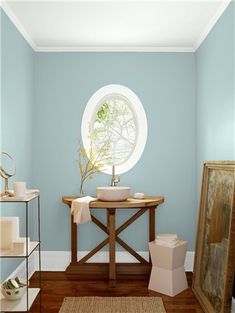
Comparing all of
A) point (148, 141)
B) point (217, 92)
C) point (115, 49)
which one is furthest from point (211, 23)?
point (148, 141)

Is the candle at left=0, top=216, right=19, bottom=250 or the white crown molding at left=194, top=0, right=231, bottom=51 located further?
the white crown molding at left=194, top=0, right=231, bottom=51

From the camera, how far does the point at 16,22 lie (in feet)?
12.1

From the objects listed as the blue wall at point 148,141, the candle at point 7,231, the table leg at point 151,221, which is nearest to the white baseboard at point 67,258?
the blue wall at point 148,141

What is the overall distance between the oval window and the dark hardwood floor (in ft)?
4.19

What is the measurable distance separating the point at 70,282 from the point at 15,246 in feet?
4.39

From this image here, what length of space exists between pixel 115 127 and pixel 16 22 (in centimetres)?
168

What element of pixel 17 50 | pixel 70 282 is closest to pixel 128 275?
pixel 70 282

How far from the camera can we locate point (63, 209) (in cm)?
448

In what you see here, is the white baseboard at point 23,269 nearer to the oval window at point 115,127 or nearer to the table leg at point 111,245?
the table leg at point 111,245

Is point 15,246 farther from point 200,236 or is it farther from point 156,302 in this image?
point 200,236

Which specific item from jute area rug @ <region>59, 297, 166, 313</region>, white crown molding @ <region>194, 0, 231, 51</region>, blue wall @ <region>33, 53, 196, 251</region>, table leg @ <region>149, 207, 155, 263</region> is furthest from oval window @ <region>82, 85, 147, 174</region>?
jute area rug @ <region>59, 297, 166, 313</region>

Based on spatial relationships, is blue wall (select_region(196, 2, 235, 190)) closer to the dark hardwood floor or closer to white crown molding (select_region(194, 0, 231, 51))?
white crown molding (select_region(194, 0, 231, 51))

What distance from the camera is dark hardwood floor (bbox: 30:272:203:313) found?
331cm

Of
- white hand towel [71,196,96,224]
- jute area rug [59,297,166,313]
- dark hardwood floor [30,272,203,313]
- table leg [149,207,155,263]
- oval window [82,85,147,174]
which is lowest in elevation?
dark hardwood floor [30,272,203,313]
